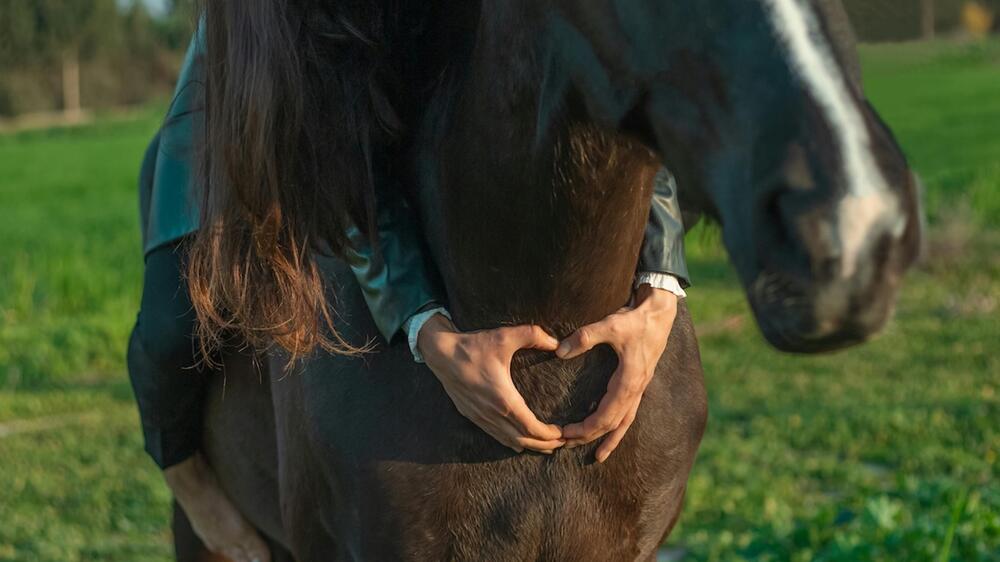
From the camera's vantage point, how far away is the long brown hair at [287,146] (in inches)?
69.8

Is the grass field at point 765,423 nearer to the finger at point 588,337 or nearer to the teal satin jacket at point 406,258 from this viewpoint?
the teal satin jacket at point 406,258

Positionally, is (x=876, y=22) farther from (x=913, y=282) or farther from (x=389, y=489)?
(x=913, y=282)

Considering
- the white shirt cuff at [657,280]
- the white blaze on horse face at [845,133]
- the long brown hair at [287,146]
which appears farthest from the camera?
the white shirt cuff at [657,280]

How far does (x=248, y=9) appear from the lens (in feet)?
5.86

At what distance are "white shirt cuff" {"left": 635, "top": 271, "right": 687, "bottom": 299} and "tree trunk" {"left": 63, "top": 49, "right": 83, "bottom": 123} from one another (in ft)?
96.7

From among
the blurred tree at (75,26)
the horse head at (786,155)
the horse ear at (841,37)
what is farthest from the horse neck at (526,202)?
the blurred tree at (75,26)

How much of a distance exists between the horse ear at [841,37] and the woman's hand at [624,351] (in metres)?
0.68

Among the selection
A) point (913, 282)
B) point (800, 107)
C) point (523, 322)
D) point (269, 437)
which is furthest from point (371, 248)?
point (913, 282)

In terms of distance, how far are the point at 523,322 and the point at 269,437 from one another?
2.74 feet

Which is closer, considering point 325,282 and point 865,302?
point 865,302

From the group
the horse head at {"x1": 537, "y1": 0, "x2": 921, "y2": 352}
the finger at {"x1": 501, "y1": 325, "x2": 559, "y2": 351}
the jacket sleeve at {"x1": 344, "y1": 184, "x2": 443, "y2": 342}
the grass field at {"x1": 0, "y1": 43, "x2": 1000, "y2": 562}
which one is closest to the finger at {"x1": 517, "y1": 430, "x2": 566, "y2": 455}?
the finger at {"x1": 501, "y1": 325, "x2": 559, "y2": 351}

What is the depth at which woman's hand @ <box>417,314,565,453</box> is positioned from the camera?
5.94 feet

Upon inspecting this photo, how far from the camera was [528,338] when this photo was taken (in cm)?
181

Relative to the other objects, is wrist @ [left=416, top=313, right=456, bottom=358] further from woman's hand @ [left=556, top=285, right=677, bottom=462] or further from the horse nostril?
the horse nostril
